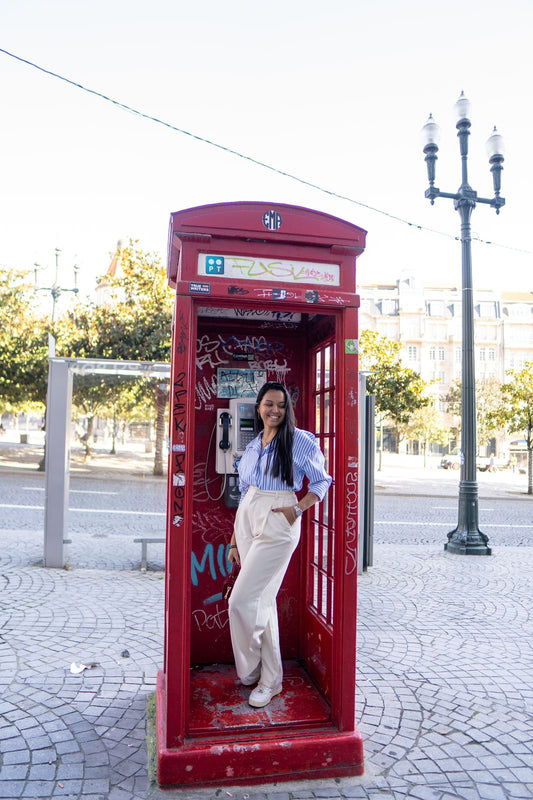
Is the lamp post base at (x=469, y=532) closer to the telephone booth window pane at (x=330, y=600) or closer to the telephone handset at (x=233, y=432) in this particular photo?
the telephone booth window pane at (x=330, y=600)

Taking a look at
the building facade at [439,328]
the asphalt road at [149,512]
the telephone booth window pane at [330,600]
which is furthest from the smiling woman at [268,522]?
the building facade at [439,328]

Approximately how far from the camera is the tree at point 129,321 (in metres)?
18.1

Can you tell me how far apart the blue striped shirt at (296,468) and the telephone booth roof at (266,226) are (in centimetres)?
101

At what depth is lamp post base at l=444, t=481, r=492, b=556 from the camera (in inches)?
339

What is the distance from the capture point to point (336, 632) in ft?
9.69

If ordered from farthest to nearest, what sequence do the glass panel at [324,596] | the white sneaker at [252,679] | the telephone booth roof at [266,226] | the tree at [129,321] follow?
the tree at [129,321] < the glass panel at [324,596] < the white sneaker at [252,679] < the telephone booth roof at [266,226]

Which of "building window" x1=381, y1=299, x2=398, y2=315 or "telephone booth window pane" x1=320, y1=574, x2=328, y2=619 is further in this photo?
"building window" x1=381, y1=299, x2=398, y2=315

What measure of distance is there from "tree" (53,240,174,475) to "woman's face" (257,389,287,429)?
1497cm

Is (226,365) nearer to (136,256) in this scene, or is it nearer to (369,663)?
(369,663)

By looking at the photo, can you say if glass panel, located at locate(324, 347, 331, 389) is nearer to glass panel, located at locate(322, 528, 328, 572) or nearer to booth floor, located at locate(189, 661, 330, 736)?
glass panel, located at locate(322, 528, 328, 572)

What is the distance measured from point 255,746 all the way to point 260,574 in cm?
78

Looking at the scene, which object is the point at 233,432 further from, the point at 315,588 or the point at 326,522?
the point at 315,588

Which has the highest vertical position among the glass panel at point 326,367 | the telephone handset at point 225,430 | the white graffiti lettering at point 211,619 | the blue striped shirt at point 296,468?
the glass panel at point 326,367

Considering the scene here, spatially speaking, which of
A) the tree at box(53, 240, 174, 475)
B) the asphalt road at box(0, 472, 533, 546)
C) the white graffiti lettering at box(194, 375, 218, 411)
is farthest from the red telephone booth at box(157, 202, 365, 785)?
the tree at box(53, 240, 174, 475)
